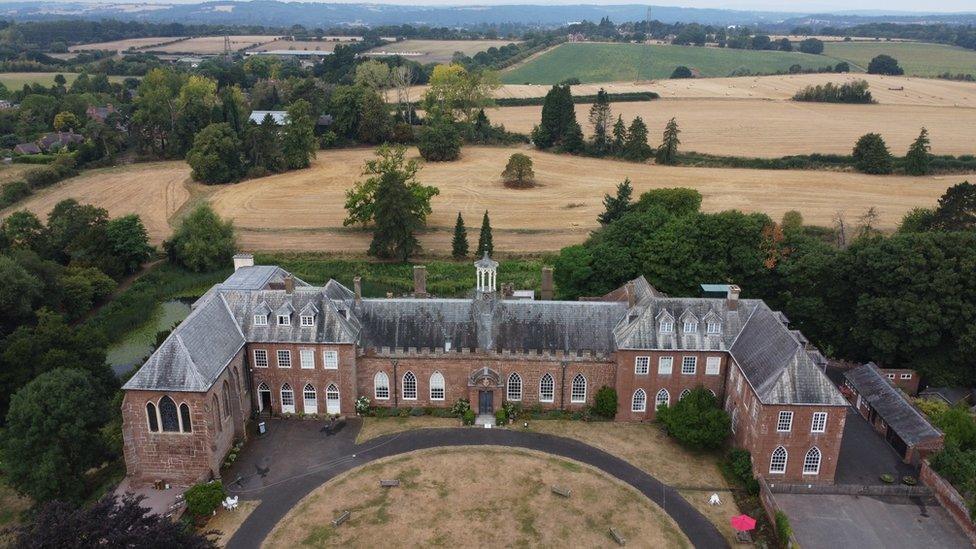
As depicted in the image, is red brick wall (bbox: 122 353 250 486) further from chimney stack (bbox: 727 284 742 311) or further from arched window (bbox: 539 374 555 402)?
chimney stack (bbox: 727 284 742 311)

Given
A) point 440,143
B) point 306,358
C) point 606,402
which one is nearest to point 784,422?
point 606,402

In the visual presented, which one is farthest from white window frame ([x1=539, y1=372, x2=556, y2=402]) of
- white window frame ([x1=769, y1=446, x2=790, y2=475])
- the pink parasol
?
the pink parasol

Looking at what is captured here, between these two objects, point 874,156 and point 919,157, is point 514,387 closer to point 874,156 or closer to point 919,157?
point 874,156

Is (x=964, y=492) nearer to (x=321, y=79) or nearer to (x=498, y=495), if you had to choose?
(x=498, y=495)

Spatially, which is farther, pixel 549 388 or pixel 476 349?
pixel 549 388

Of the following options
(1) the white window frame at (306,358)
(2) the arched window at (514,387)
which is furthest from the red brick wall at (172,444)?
(2) the arched window at (514,387)

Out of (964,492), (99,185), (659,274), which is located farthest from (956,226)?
(99,185)

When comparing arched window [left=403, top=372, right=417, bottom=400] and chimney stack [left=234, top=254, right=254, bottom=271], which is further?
chimney stack [left=234, top=254, right=254, bottom=271]
